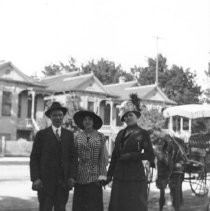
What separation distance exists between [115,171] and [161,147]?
8.78 feet

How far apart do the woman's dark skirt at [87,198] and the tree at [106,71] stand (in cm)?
7379

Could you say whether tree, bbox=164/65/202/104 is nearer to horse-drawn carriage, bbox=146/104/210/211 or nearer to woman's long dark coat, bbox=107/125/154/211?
horse-drawn carriage, bbox=146/104/210/211

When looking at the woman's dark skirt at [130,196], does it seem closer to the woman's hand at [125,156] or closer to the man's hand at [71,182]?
the woman's hand at [125,156]

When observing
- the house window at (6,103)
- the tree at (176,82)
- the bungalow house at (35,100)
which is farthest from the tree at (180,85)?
the house window at (6,103)

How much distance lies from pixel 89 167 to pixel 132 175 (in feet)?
2.05

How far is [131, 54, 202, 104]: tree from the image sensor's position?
6975 centimetres

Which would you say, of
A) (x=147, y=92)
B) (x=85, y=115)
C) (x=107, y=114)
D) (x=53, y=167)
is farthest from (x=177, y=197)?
(x=147, y=92)

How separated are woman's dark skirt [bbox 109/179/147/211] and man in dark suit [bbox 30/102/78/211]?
0.67m

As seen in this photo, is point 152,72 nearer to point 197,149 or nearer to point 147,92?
point 147,92

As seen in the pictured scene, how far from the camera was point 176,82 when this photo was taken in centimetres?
7225

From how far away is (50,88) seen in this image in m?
46.6

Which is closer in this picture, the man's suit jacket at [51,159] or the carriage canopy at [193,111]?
the man's suit jacket at [51,159]

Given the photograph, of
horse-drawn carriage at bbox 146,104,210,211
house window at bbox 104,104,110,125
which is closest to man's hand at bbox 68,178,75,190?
horse-drawn carriage at bbox 146,104,210,211

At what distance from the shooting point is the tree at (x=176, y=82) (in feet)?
229
